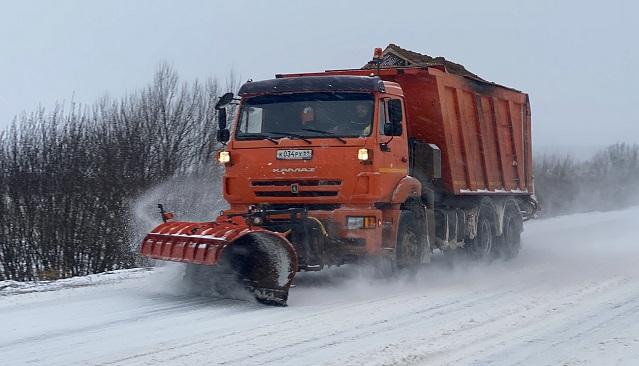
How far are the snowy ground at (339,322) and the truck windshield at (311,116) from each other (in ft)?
6.33

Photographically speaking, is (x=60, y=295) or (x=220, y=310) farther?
(x=60, y=295)

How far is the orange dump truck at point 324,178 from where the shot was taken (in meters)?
8.97

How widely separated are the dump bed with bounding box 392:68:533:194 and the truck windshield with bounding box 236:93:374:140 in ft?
5.98

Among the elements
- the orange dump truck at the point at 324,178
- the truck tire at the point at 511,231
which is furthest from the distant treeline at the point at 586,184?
the orange dump truck at the point at 324,178

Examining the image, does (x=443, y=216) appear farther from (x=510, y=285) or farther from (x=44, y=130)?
(x=44, y=130)

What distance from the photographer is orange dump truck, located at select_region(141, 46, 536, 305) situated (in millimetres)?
8969

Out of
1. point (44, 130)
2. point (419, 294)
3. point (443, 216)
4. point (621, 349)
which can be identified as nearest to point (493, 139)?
point (443, 216)

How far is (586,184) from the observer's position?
41.4 meters

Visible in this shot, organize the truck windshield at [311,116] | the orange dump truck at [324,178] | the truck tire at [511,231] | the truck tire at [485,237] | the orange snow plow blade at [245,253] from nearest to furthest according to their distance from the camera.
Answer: the orange snow plow blade at [245,253] < the orange dump truck at [324,178] < the truck windshield at [311,116] < the truck tire at [485,237] < the truck tire at [511,231]

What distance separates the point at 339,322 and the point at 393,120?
3.39 metres

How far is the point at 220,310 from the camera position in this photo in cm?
842

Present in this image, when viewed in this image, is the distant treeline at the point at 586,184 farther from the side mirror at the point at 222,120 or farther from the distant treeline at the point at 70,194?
the side mirror at the point at 222,120

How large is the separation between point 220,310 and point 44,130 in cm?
1022

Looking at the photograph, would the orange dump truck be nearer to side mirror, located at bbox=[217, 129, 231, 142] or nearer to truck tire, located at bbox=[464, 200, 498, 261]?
side mirror, located at bbox=[217, 129, 231, 142]
